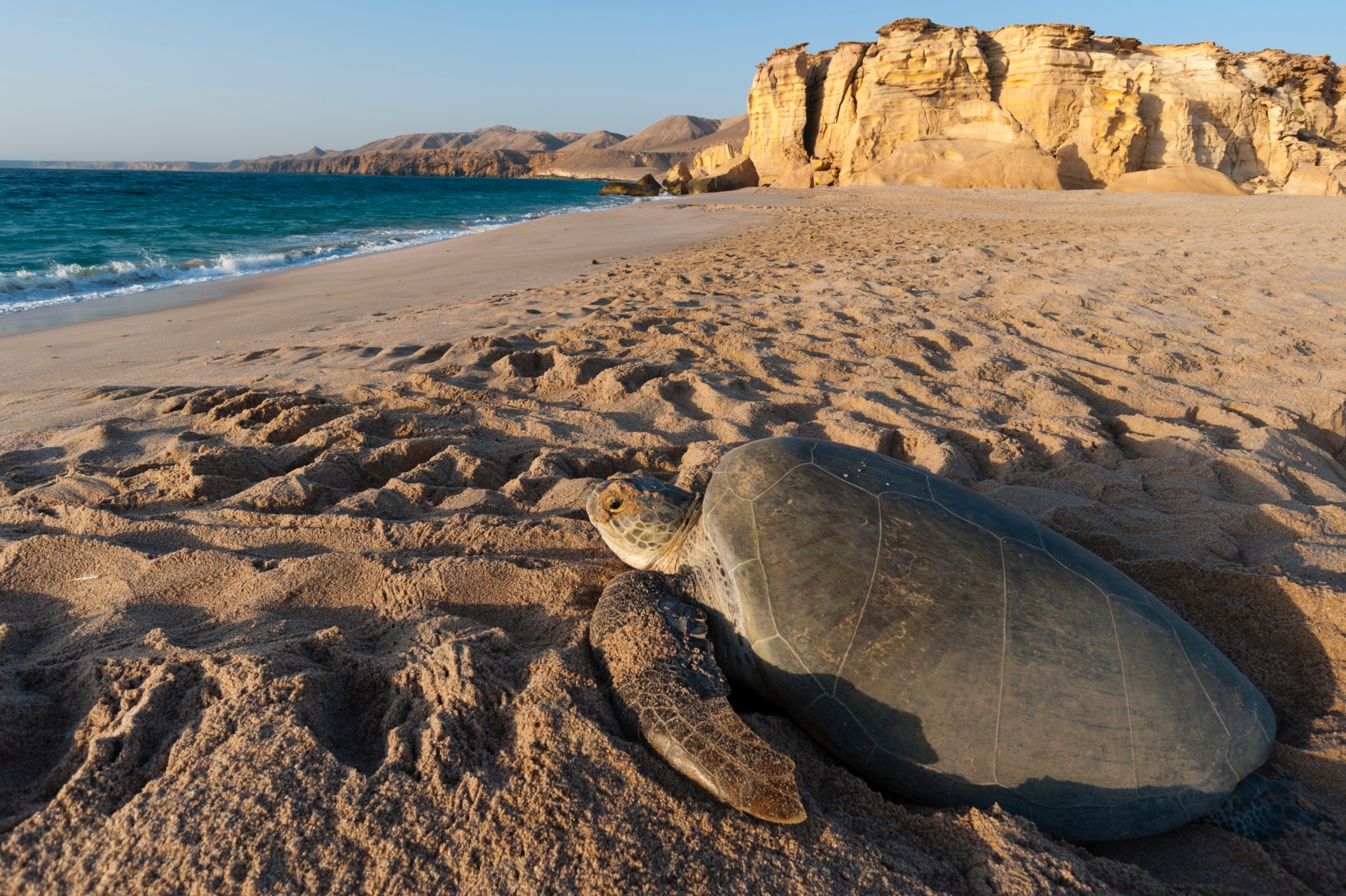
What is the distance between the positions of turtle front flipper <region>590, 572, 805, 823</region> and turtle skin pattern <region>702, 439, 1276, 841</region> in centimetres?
18

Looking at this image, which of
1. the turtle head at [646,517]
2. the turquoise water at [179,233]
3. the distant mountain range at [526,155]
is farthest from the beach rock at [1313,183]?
the distant mountain range at [526,155]

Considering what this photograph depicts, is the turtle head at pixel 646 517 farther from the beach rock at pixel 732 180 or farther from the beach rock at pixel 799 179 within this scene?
the beach rock at pixel 732 180

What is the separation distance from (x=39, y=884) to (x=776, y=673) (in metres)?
1.39

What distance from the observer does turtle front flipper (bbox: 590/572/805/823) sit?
1.27 m

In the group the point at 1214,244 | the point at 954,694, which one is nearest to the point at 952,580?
the point at 954,694

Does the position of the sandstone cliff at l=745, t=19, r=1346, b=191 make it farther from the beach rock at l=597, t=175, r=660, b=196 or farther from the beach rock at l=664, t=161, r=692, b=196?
the beach rock at l=597, t=175, r=660, b=196

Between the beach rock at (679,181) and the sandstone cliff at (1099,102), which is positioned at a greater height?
the sandstone cliff at (1099,102)

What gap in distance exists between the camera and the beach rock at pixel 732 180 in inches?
1193

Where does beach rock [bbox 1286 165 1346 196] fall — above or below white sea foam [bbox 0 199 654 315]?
above

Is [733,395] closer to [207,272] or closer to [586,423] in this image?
[586,423]

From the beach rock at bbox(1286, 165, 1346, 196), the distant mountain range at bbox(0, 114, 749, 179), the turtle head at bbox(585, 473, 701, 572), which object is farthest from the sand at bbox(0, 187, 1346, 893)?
the distant mountain range at bbox(0, 114, 749, 179)

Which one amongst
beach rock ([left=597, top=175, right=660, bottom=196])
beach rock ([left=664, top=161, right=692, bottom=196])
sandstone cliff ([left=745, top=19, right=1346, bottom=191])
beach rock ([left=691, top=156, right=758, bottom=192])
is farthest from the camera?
beach rock ([left=597, top=175, right=660, bottom=196])

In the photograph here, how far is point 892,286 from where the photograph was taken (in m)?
6.04

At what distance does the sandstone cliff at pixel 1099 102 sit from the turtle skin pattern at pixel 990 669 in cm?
2302
